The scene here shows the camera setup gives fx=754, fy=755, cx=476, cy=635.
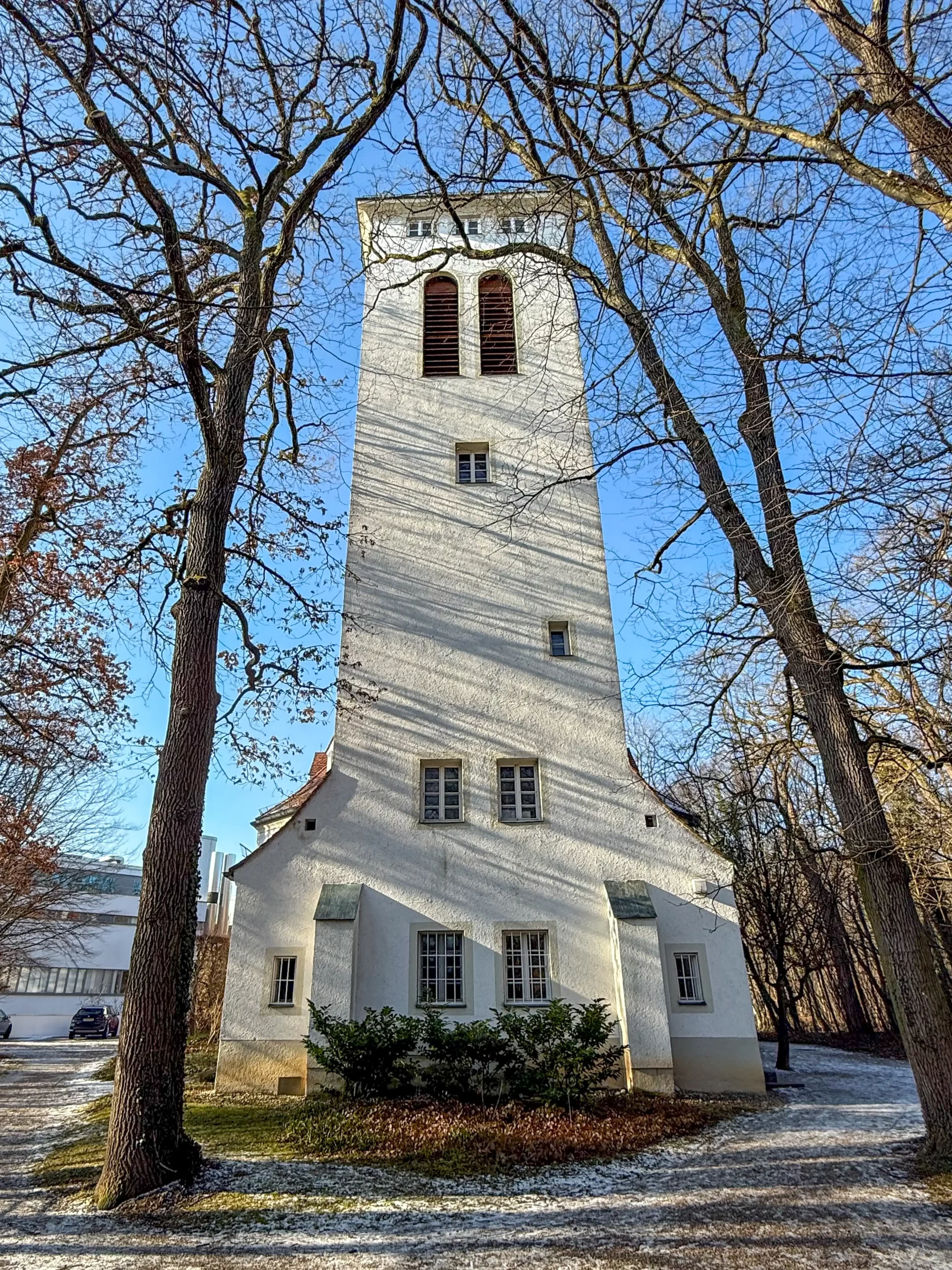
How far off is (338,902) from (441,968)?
205cm

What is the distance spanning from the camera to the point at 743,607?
8.56 metres

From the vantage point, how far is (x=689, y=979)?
12.5 metres

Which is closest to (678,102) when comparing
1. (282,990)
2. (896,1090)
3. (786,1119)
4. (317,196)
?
(317,196)

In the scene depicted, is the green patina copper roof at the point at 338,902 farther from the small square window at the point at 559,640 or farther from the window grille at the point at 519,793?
the small square window at the point at 559,640

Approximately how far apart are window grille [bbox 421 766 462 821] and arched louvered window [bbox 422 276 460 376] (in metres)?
9.51

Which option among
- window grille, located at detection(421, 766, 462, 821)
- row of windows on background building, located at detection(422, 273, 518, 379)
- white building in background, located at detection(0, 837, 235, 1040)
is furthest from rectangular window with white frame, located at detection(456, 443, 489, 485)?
white building in background, located at detection(0, 837, 235, 1040)

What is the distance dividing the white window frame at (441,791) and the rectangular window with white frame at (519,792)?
0.74 m

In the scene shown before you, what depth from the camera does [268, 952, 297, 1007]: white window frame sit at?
1253 centimetres

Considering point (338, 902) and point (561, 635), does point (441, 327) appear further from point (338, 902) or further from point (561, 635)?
point (338, 902)

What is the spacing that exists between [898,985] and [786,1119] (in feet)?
13.4

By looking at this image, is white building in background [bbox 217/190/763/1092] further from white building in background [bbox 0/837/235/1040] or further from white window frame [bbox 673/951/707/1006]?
white building in background [bbox 0/837/235/1040]

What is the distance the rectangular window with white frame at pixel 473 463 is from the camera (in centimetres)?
1656

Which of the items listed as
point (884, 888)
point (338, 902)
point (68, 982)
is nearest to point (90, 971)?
point (68, 982)

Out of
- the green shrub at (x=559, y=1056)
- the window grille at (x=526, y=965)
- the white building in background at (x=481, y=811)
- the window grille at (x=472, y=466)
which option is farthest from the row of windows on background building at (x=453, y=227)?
the green shrub at (x=559, y=1056)
